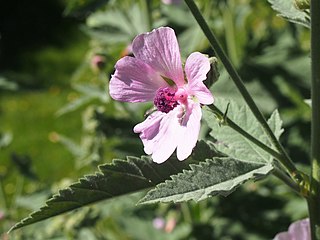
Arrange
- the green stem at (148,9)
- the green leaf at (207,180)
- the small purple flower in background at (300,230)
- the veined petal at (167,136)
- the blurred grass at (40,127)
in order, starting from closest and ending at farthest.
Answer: the green leaf at (207,180) → the veined petal at (167,136) → the small purple flower in background at (300,230) → the green stem at (148,9) → the blurred grass at (40,127)

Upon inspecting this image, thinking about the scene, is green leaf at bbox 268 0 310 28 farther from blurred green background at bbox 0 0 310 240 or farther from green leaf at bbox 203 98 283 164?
blurred green background at bbox 0 0 310 240

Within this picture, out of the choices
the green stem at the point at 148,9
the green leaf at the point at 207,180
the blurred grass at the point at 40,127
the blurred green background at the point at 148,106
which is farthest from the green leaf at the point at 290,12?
the blurred grass at the point at 40,127

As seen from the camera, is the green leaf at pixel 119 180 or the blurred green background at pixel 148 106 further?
the blurred green background at pixel 148 106

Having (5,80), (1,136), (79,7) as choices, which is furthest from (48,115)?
(79,7)

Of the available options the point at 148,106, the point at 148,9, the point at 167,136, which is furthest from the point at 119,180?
the point at 148,9

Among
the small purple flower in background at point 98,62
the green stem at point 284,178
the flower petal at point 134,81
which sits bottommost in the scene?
the green stem at point 284,178

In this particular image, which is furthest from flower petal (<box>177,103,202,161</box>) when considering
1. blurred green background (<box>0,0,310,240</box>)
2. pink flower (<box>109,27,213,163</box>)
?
blurred green background (<box>0,0,310,240</box>)

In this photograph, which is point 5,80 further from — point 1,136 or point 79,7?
point 79,7

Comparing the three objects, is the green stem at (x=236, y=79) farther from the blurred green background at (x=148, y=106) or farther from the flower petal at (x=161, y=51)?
the blurred green background at (x=148, y=106)

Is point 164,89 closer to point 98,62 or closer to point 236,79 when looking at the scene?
point 236,79
